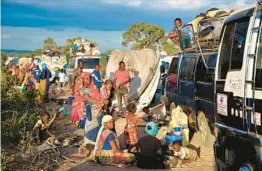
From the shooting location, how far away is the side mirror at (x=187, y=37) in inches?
358

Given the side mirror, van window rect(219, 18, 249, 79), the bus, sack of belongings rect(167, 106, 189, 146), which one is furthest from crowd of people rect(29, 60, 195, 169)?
van window rect(219, 18, 249, 79)

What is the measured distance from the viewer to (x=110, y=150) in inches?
295

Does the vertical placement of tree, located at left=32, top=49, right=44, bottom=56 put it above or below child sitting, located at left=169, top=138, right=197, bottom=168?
above

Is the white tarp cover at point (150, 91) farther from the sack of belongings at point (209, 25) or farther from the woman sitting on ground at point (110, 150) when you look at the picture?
the woman sitting on ground at point (110, 150)

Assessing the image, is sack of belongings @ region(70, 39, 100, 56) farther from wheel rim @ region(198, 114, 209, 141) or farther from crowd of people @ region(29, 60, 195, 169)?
wheel rim @ region(198, 114, 209, 141)

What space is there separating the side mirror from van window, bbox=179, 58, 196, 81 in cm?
32

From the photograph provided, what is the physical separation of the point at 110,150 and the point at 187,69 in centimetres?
326

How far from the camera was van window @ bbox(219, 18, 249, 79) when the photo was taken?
5.02 m

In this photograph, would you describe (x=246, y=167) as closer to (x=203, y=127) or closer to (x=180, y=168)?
(x=180, y=168)

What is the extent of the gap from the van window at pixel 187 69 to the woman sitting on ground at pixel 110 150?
268cm

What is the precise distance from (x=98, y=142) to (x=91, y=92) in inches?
55.3

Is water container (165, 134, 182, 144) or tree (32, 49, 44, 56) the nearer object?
water container (165, 134, 182, 144)

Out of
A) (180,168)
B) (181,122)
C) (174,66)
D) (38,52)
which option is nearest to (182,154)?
(180,168)

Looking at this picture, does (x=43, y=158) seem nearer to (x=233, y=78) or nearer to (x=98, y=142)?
(x=98, y=142)
